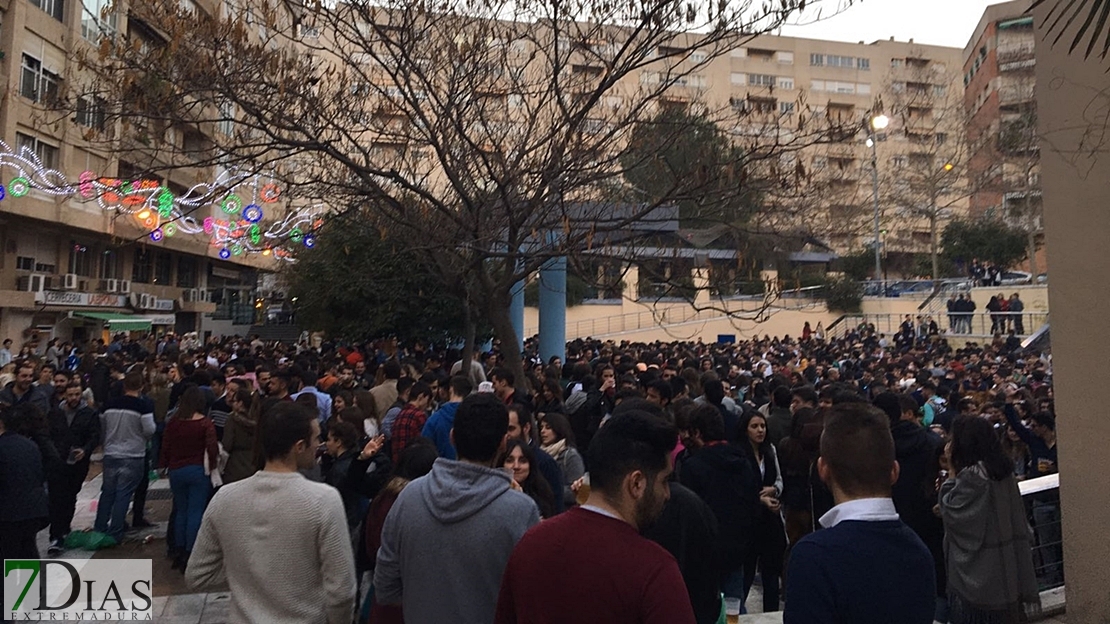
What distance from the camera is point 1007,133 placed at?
94.4 feet

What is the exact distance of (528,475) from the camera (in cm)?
377

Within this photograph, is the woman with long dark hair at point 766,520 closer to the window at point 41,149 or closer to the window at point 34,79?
the window at point 41,149

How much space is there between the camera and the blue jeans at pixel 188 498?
6.25m

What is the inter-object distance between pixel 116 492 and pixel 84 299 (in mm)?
21030

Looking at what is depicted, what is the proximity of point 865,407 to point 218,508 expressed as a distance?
2.31m

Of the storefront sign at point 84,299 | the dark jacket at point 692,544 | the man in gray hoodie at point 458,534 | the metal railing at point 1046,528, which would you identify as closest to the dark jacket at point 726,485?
the dark jacket at point 692,544

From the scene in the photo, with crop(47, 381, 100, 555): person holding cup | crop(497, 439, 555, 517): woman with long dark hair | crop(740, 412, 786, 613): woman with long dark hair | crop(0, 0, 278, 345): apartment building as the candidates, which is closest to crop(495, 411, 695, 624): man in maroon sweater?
crop(497, 439, 555, 517): woman with long dark hair

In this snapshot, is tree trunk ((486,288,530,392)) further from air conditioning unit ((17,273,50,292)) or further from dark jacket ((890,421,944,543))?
air conditioning unit ((17,273,50,292))

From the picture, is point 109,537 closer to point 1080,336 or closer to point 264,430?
point 264,430

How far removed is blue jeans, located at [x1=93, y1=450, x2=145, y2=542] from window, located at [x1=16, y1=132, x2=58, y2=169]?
17432 mm

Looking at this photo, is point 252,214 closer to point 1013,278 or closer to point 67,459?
point 67,459

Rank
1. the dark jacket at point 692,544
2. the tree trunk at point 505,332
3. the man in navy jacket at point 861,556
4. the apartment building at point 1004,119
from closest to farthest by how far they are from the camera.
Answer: the man in navy jacket at point 861,556, the dark jacket at point 692,544, the tree trunk at point 505,332, the apartment building at point 1004,119

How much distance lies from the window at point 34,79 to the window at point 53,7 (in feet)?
6.02

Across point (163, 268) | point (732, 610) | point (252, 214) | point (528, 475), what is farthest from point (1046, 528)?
point (163, 268)
